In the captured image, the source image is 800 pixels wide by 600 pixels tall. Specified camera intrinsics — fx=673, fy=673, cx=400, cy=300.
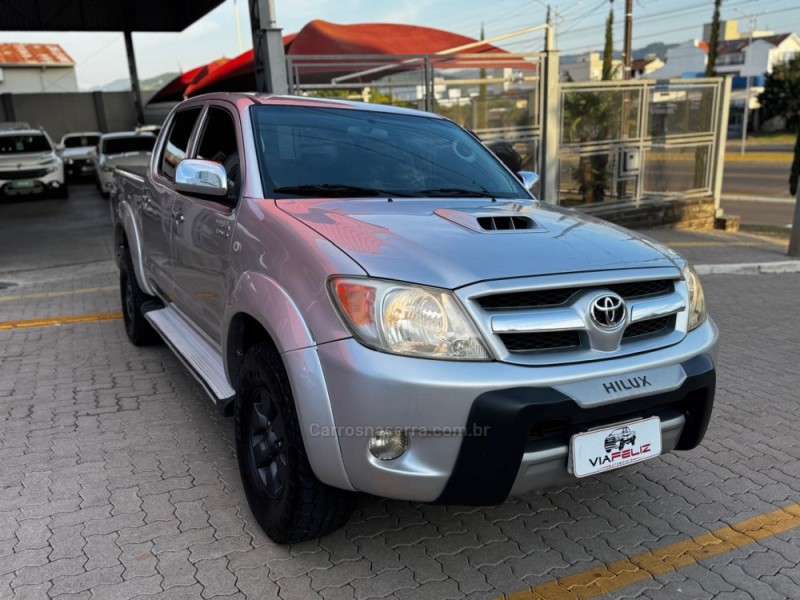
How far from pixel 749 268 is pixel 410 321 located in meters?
8.06

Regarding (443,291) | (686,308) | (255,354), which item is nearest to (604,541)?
(686,308)

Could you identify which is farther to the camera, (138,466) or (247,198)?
(138,466)

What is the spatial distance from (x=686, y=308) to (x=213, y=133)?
268 cm

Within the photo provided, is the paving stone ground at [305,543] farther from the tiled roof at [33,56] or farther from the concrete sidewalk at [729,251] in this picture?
the tiled roof at [33,56]

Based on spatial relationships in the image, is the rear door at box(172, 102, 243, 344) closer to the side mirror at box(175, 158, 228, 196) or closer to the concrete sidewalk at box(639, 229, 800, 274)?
the side mirror at box(175, 158, 228, 196)

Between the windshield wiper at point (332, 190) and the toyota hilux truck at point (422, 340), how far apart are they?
12 millimetres

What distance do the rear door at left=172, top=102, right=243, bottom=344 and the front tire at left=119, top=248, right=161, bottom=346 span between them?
130 cm

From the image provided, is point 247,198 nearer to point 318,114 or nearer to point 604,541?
point 318,114

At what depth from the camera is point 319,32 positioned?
11938mm

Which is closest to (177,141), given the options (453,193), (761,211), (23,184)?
(453,193)

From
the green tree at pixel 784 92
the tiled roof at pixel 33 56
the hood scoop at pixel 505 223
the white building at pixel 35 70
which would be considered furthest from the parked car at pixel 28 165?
the green tree at pixel 784 92

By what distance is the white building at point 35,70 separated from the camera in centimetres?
4309

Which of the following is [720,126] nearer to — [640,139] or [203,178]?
[640,139]

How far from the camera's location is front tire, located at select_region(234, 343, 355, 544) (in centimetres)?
250
